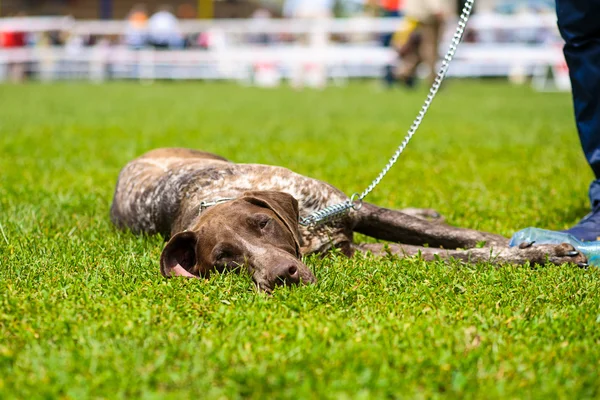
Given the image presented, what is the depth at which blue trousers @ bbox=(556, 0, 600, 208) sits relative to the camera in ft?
15.6

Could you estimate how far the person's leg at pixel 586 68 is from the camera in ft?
15.5

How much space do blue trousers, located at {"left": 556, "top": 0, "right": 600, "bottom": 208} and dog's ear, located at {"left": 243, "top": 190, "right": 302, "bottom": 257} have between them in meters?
1.87

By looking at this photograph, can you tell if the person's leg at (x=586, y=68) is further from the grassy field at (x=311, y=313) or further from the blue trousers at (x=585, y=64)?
the grassy field at (x=311, y=313)

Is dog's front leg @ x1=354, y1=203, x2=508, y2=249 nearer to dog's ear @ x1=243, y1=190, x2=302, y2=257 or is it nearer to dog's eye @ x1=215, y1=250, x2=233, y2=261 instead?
dog's ear @ x1=243, y1=190, x2=302, y2=257

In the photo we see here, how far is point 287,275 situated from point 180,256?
0.63m

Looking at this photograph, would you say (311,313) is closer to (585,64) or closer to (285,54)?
(585,64)

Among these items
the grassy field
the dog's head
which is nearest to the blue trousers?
the grassy field

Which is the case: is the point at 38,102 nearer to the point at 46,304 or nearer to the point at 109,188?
the point at 109,188

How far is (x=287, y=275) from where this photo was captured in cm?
364

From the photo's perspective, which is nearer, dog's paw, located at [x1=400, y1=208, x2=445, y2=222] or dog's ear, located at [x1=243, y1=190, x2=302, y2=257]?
dog's ear, located at [x1=243, y1=190, x2=302, y2=257]

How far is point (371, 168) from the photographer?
24.9 ft

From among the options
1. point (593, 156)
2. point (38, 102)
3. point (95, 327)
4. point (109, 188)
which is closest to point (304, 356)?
point (95, 327)

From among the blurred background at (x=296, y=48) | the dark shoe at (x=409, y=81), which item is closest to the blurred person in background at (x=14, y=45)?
the blurred background at (x=296, y=48)

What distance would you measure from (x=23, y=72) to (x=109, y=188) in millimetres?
24419
